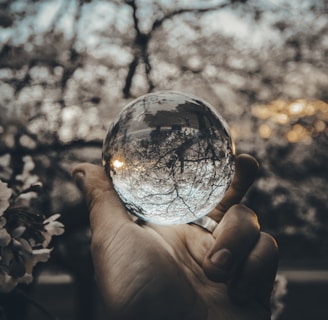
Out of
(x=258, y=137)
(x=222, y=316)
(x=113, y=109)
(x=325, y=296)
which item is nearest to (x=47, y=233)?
(x=222, y=316)

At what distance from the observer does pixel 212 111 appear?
1699 mm

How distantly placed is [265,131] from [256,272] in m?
5.83

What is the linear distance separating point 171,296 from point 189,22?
620 centimetres

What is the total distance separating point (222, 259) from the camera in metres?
1.63

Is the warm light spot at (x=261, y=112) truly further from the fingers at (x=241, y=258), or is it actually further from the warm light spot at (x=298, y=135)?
the fingers at (x=241, y=258)

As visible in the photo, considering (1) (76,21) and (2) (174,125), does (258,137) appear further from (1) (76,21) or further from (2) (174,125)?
(2) (174,125)

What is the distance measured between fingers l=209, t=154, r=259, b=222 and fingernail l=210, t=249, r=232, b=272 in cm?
36

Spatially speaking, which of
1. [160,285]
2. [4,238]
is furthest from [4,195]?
[160,285]

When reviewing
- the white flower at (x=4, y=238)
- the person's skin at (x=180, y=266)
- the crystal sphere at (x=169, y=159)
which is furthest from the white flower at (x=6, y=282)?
the crystal sphere at (x=169, y=159)

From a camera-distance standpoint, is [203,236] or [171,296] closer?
[171,296]

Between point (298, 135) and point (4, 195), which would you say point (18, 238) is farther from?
point (298, 135)

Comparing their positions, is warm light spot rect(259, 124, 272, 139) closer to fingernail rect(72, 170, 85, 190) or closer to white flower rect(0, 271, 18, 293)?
fingernail rect(72, 170, 85, 190)

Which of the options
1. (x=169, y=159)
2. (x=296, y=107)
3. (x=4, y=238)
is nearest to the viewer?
(x=169, y=159)

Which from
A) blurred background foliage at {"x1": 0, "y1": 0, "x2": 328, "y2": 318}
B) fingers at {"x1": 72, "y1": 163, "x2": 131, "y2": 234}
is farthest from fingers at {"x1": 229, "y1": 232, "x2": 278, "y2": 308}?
blurred background foliage at {"x1": 0, "y1": 0, "x2": 328, "y2": 318}
